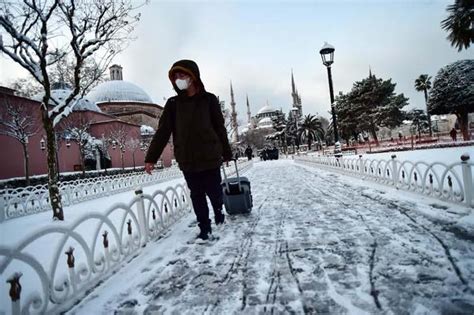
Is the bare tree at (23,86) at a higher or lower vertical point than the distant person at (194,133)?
higher

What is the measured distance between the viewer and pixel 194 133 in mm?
3613

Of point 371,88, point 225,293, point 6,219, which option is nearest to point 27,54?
point 6,219

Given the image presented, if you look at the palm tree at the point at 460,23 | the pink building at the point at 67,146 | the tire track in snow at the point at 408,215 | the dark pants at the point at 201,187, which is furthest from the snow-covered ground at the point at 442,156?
the pink building at the point at 67,146

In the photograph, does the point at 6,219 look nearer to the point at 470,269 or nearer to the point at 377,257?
the point at 377,257

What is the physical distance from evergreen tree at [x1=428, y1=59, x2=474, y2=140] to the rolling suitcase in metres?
17.2

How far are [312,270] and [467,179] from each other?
2862 mm

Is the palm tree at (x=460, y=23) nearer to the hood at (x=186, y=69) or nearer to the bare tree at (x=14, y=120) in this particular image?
the hood at (x=186, y=69)

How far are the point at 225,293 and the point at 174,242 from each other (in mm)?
1757

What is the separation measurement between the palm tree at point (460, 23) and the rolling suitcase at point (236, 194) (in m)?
3.78

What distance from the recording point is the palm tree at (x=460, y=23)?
4160 mm

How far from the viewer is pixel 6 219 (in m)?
9.88

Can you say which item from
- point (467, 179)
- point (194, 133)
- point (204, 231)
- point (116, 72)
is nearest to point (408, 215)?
point (467, 179)

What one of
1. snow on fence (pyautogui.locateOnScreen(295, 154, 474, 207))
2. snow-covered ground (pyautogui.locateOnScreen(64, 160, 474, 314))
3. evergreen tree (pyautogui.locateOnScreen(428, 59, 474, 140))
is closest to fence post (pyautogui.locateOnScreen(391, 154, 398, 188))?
snow on fence (pyautogui.locateOnScreen(295, 154, 474, 207))

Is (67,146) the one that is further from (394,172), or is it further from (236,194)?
(394,172)
